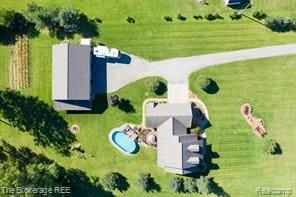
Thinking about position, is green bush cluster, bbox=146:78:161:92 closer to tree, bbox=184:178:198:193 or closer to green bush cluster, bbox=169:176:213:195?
green bush cluster, bbox=169:176:213:195

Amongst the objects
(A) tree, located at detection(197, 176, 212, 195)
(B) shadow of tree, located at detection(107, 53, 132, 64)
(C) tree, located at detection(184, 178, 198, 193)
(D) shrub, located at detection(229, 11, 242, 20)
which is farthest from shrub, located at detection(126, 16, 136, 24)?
(A) tree, located at detection(197, 176, 212, 195)

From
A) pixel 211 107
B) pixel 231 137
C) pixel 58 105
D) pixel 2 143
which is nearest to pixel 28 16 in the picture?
pixel 58 105

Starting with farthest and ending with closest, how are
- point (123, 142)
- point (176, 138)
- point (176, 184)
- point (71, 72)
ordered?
point (123, 142)
point (176, 184)
point (176, 138)
point (71, 72)

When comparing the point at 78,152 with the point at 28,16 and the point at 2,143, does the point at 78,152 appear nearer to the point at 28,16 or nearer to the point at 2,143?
the point at 2,143

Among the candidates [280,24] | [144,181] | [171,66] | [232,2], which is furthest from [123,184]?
[280,24]

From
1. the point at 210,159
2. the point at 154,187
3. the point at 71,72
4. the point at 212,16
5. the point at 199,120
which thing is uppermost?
the point at 212,16

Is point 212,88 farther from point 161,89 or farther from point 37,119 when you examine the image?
point 37,119

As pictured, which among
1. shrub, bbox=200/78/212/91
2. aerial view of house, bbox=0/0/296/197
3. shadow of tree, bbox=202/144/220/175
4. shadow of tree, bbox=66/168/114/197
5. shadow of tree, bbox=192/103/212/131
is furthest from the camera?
shadow of tree, bbox=202/144/220/175
